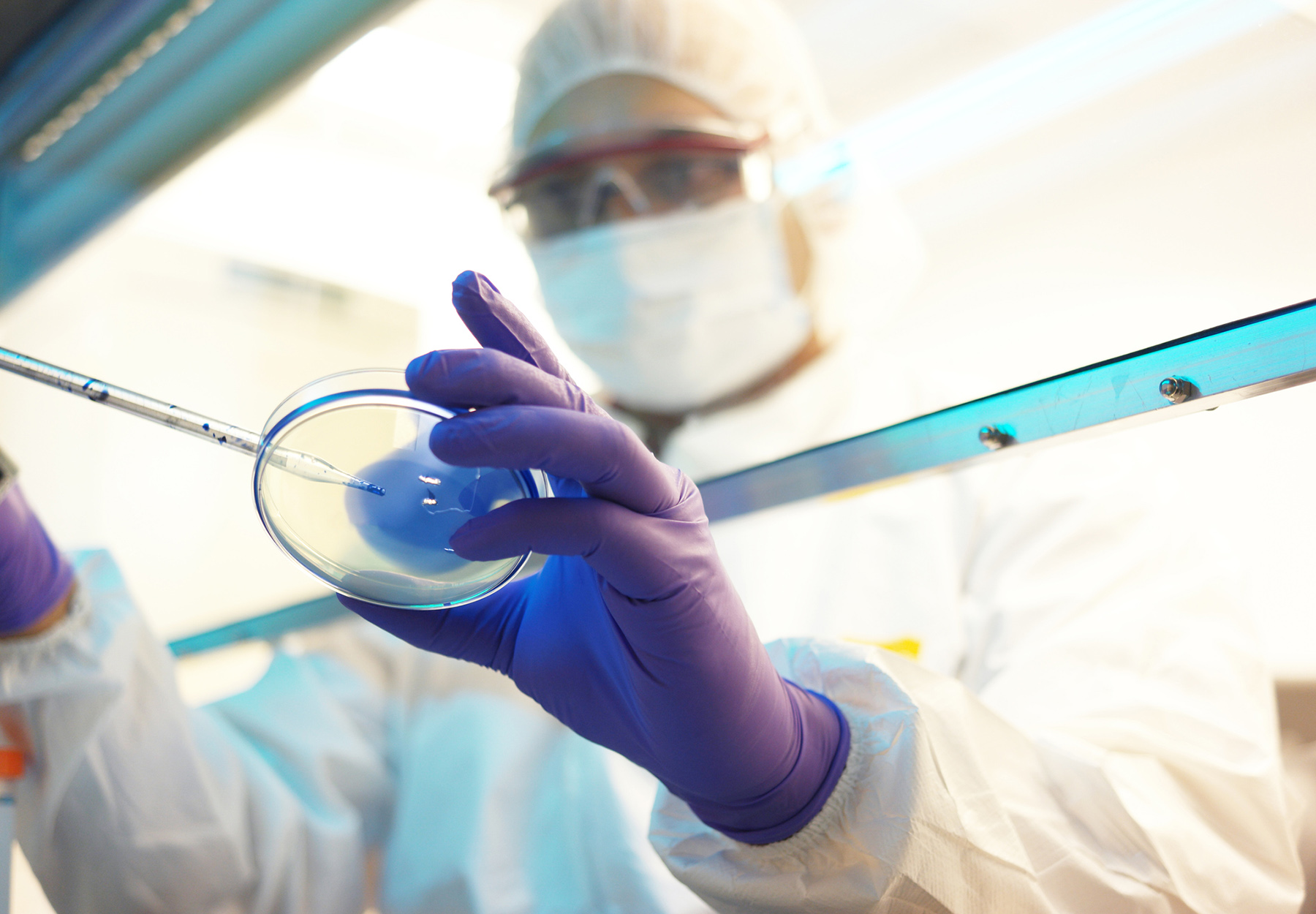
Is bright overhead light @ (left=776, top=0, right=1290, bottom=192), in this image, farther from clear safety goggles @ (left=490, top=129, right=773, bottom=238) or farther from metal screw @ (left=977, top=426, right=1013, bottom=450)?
metal screw @ (left=977, top=426, right=1013, bottom=450)

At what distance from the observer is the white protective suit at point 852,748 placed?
2.24ft

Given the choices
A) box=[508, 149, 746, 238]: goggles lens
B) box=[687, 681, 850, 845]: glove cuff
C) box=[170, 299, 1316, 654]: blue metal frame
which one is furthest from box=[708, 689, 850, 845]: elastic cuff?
box=[508, 149, 746, 238]: goggles lens

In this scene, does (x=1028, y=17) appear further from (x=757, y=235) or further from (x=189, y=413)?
(x=189, y=413)

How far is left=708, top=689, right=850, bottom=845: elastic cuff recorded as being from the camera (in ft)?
2.21

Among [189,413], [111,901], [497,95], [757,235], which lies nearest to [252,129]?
[497,95]

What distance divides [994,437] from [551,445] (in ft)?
1.28

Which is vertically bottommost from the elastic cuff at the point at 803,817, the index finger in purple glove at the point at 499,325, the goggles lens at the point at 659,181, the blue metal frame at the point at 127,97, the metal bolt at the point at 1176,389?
the elastic cuff at the point at 803,817

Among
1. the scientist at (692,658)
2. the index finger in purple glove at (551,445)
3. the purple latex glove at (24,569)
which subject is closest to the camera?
the index finger in purple glove at (551,445)

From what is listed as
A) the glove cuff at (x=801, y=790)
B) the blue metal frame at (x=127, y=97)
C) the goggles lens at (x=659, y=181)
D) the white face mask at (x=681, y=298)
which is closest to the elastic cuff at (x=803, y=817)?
the glove cuff at (x=801, y=790)

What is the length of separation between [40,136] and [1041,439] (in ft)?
5.66

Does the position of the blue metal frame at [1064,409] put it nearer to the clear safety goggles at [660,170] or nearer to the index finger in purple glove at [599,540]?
the index finger in purple glove at [599,540]

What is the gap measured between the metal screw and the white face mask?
593 mm

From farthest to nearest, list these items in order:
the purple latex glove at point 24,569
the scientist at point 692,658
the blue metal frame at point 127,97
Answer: the blue metal frame at point 127,97
the purple latex glove at point 24,569
the scientist at point 692,658

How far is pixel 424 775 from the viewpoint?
4.02ft
